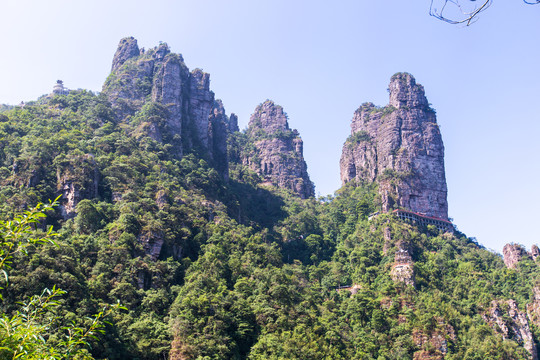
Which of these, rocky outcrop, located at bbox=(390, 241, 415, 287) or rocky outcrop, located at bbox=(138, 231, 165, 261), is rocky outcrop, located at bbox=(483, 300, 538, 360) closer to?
rocky outcrop, located at bbox=(390, 241, 415, 287)

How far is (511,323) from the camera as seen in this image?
53.6 m

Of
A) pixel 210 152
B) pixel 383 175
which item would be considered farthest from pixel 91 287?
pixel 383 175

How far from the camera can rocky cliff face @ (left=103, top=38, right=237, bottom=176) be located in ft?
260

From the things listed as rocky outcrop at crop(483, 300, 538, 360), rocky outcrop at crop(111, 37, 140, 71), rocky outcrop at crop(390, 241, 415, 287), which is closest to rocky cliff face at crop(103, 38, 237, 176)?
rocky outcrop at crop(111, 37, 140, 71)

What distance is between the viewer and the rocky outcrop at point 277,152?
9981 centimetres

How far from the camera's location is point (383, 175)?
85125 millimetres

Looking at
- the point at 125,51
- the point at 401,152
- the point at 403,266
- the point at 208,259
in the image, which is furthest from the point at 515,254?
the point at 125,51

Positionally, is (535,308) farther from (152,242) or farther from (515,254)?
(152,242)

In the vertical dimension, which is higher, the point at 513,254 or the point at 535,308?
the point at 513,254

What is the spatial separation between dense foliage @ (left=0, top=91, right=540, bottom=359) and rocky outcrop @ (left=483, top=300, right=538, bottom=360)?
3.90 feet

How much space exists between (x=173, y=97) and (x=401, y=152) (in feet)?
133

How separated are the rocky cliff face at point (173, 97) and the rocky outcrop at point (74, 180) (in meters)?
21.7

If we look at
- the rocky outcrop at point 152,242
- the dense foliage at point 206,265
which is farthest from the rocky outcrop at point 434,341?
the rocky outcrop at point 152,242

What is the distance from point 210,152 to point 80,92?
76.1 feet
